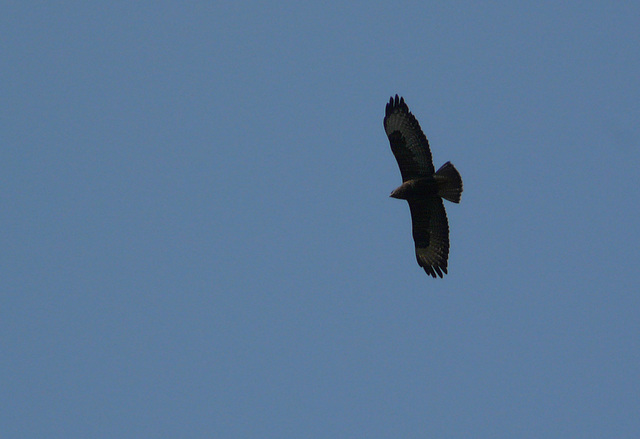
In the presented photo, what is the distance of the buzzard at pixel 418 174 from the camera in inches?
679

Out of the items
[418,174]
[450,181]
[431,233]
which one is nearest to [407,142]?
[418,174]

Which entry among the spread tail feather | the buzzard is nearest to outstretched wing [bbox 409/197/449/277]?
the buzzard

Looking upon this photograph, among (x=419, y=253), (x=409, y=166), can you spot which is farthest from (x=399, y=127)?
(x=419, y=253)

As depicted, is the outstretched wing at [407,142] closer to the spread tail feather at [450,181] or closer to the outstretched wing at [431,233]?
the spread tail feather at [450,181]

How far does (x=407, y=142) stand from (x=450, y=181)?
1.10 m

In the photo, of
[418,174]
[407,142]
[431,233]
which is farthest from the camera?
[431,233]

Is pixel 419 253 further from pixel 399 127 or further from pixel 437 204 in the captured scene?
pixel 399 127

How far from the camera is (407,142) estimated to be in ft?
57.4

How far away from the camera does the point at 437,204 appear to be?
58.9 ft

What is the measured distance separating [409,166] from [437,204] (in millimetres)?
957

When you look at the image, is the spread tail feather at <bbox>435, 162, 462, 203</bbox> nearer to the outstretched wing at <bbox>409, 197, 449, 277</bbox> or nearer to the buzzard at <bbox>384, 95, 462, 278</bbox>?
the buzzard at <bbox>384, 95, 462, 278</bbox>

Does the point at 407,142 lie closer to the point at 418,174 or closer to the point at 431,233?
the point at 418,174

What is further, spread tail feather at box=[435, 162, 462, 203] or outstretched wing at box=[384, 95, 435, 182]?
outstretched wing at box=[384, 95, 435, 182]

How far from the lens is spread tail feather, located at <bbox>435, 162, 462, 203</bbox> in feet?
56.2
